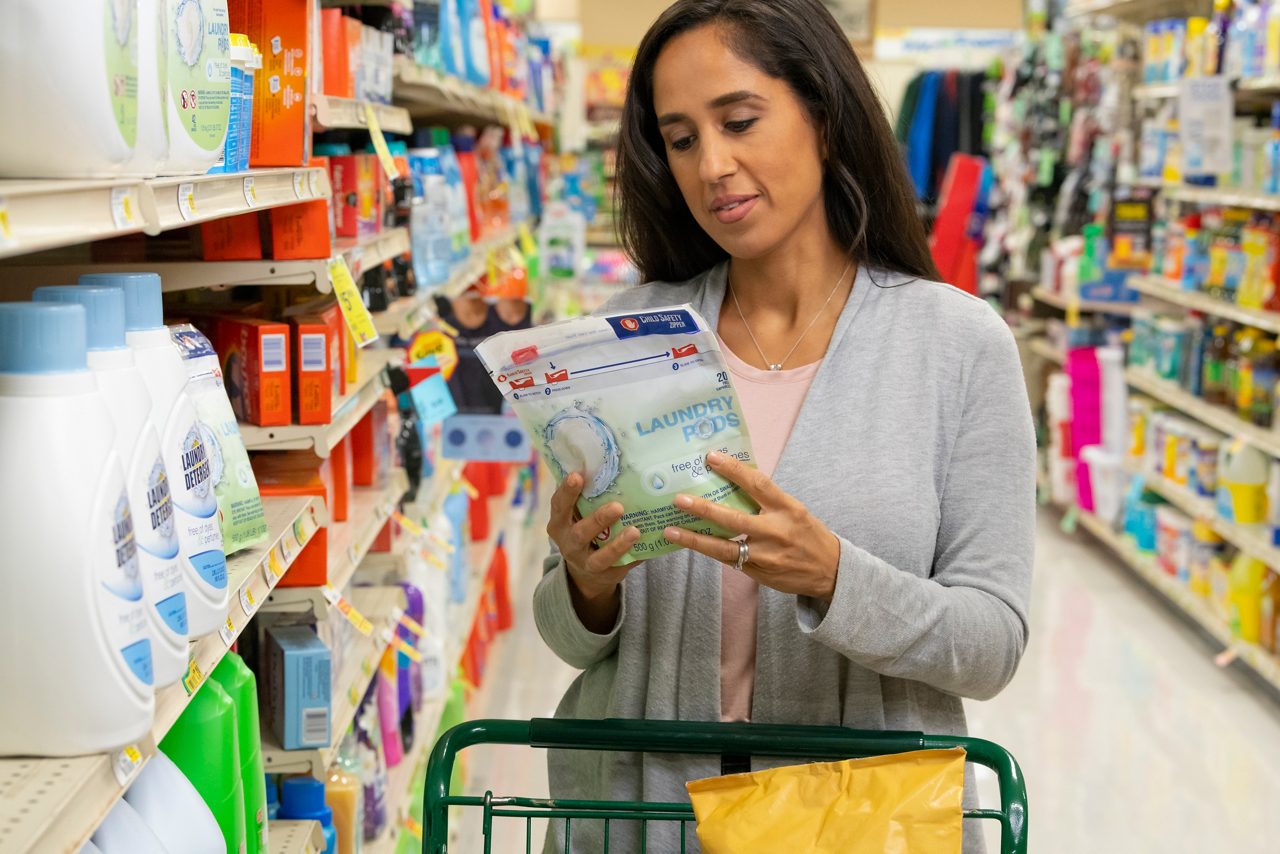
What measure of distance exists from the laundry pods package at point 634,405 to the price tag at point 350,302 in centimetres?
85

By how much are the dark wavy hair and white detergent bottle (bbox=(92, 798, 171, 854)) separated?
101 centimetres

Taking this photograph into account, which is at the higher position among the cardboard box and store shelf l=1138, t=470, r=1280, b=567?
the cardboard box

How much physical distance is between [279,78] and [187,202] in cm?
71

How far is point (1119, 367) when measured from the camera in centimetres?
663

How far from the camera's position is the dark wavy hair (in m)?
1.72

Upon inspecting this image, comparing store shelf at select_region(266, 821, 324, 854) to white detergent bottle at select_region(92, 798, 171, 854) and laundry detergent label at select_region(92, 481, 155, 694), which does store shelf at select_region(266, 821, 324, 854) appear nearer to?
white detergent bottle at select_region(92, 798, 171, 854)

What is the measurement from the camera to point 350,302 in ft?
7.39

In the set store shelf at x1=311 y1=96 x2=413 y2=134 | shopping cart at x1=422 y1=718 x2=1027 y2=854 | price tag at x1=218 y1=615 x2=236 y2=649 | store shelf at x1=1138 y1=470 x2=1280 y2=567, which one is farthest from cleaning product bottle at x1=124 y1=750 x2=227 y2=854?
store shelf at x1=1138 y1=470 x2=1280 y2=567

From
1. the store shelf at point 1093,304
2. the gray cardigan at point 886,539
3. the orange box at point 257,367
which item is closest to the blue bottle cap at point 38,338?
the gray cardigan at point 886,539

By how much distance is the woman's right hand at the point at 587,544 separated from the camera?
147cm

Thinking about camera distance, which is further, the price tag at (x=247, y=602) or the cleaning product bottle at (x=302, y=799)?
the cleaning product bottle at (x=302, y=799)

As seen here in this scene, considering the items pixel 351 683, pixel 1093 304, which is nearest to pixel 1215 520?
pixel 1093 304

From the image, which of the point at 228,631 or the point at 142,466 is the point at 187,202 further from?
the point at 228,631

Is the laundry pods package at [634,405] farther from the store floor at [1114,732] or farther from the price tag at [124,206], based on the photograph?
the store floor at [1114,732]
